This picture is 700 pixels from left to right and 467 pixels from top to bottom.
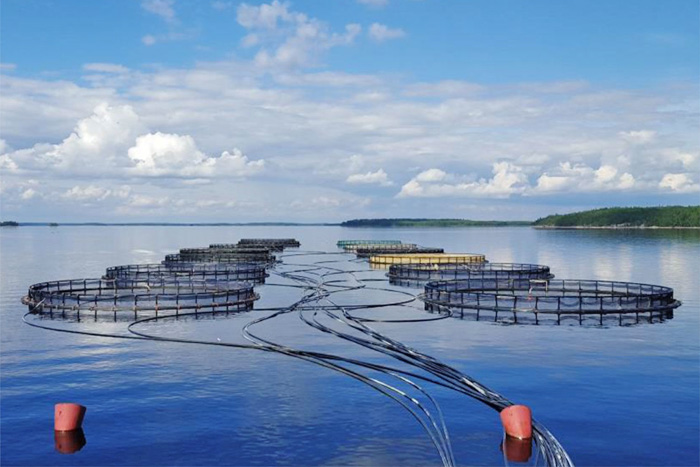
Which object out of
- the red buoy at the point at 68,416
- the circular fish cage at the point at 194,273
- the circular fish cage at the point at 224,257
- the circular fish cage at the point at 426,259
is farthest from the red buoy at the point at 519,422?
the circular fish cage at the point at 224,257

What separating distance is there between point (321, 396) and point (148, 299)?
42.7 metres

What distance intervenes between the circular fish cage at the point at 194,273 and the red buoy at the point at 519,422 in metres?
61.6

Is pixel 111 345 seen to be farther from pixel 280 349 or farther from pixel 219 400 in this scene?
pixel 219 400

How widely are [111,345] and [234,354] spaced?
1130 cm

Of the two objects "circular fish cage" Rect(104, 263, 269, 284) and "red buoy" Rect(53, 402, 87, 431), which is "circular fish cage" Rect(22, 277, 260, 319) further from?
"red buoy" Rect(53, 402, 87, 431)

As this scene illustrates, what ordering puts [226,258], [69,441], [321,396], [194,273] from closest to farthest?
[69,441]
[321,396]
[194,273]
[226,258]

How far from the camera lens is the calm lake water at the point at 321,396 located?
102 ft

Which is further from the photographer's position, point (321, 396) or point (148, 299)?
point (148, 299)

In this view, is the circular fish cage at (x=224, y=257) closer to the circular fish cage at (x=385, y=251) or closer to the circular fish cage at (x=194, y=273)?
the circular fish cage at (x=194, y=273)

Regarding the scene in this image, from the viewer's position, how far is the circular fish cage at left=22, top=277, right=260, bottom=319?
223 feet

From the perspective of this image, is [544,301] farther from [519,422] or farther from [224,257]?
[224,257]

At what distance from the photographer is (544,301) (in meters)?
70.2

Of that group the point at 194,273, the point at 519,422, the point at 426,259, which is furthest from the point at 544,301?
the point at 426,259

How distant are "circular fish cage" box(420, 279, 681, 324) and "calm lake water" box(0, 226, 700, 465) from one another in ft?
9.78
